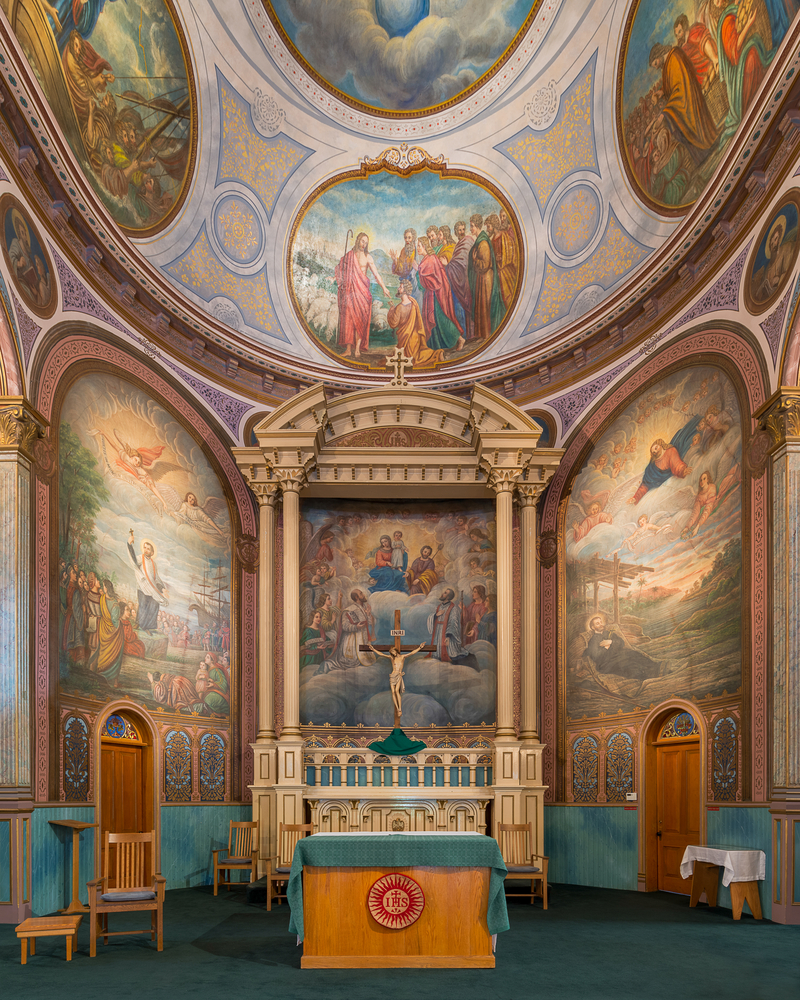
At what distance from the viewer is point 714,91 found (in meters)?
12.4

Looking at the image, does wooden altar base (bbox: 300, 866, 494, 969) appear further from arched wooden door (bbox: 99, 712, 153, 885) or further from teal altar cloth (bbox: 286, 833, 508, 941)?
arched wooden door (bbox: 99, 712, 153, 885)

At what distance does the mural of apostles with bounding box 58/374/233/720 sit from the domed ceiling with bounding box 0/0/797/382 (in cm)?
272

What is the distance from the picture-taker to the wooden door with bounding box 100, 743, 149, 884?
39.8ft

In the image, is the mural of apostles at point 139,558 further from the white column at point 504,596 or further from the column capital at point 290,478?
the white column at point 504,596

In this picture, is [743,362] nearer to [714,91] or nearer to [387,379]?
[714,91]

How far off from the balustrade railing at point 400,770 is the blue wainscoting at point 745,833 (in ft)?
10.9

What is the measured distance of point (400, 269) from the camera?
17250 millimetres

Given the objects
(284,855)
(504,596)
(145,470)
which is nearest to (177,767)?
(284,855)

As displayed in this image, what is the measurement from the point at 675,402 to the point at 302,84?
29.5 feet

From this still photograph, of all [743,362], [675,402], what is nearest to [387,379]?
[675,402]

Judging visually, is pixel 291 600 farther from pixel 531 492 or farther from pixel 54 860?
pixel 54 860

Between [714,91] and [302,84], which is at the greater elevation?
A: [302,84]

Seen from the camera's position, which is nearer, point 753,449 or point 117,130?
point 753,449

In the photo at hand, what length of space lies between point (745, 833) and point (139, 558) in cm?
922
